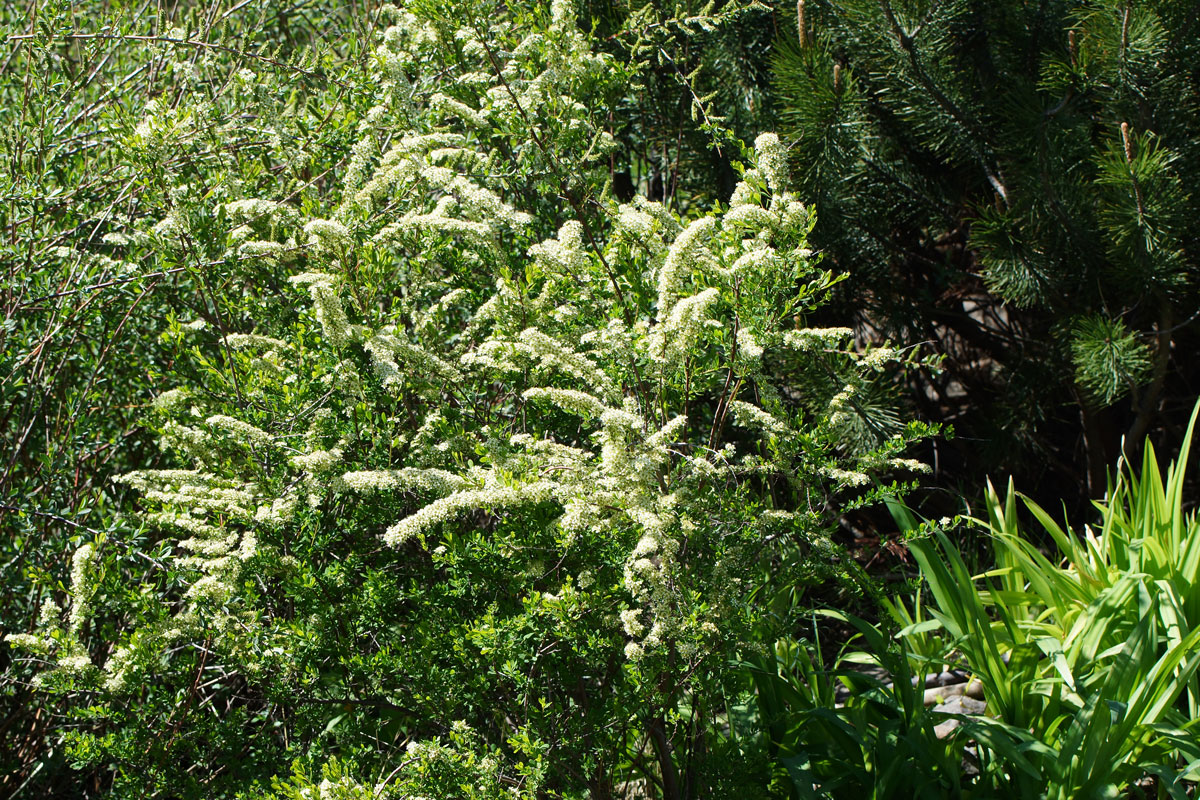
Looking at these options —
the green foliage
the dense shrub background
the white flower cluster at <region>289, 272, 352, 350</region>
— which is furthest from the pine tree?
the white flower cluster at <region>289, 272, 352, 350</region>

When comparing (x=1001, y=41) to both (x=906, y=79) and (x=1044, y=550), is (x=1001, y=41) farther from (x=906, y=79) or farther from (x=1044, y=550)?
(x=1044, y=550)

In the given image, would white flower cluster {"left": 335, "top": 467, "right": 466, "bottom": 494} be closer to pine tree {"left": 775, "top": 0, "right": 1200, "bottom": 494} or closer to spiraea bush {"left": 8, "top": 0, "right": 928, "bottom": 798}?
spiraea bush {"left": 8, "top": 0, "right": 928, "bottom": 798}

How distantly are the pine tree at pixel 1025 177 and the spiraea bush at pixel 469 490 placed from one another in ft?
2.91

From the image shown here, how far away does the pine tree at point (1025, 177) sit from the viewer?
3.17 meters

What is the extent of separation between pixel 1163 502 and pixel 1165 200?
35.6 inches

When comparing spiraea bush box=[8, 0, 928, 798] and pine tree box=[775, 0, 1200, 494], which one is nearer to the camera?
spiraea bush box=[8, 0, 928, 798]

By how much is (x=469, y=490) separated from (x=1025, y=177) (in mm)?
2157

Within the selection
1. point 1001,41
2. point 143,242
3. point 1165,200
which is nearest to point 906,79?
point 1001,41

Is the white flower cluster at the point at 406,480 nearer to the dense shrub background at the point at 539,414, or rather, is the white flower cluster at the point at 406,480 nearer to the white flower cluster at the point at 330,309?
the dense shrub background at the point at 539,414

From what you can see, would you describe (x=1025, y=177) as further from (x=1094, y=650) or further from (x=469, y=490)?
(x=469, y=490)

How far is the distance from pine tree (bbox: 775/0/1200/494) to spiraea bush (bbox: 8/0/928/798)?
0.89m

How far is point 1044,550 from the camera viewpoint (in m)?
3.85

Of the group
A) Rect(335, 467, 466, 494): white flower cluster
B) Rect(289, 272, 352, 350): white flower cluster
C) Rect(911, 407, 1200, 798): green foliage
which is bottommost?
Rect(911, 407, 1200, 798): green foliage

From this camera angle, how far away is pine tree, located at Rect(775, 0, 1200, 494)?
3.17 meters
